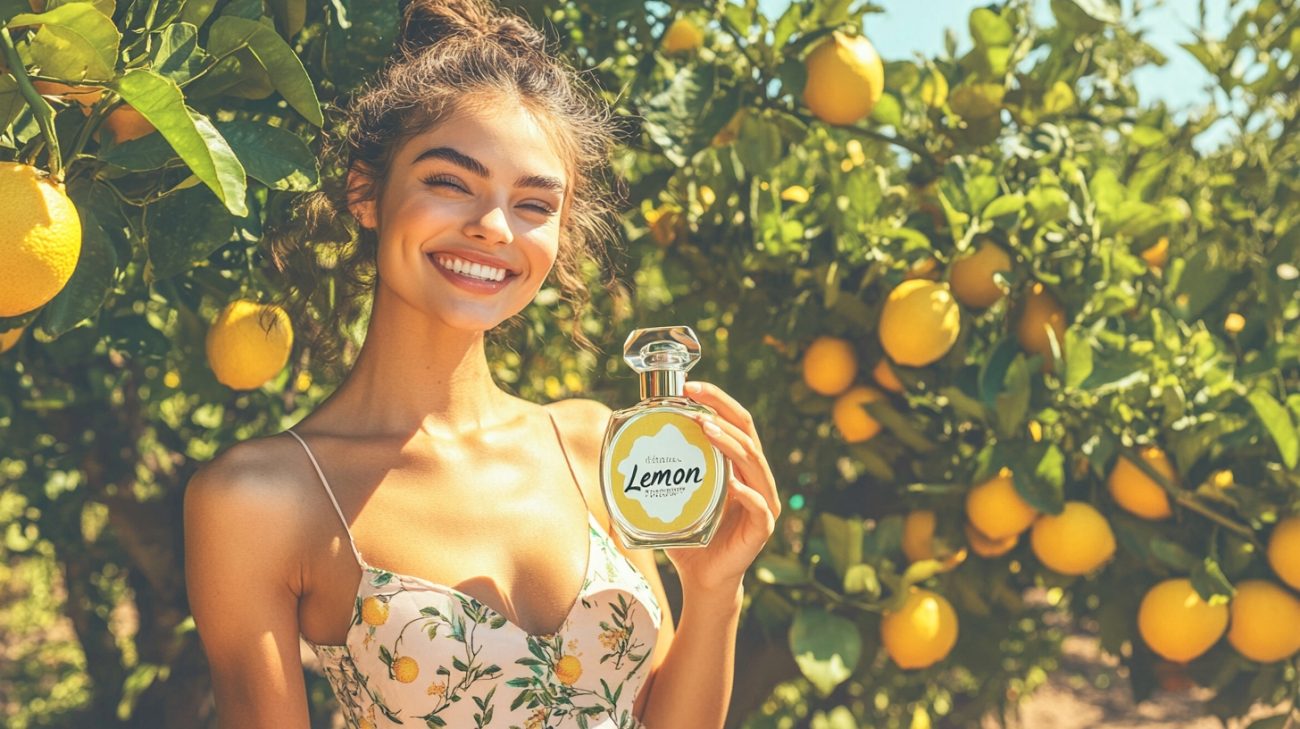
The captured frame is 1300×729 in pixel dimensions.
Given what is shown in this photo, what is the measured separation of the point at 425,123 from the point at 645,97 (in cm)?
45

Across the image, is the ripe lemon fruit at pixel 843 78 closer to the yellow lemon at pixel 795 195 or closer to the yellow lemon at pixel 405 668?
the yellow lemon at pixel 795 195

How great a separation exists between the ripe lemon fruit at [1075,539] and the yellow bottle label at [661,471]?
2.57ft

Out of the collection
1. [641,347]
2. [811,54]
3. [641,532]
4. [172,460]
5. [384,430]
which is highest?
[811,54]

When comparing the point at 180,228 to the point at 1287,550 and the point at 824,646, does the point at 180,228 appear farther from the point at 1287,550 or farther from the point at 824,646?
the point at 1287,550

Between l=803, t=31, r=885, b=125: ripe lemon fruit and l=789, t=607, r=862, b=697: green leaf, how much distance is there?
795mm

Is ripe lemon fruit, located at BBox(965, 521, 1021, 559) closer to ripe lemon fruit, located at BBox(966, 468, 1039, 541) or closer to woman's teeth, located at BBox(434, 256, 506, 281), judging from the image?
ripe lemon fruit, located at BBox(966, 468, 1039, 541)

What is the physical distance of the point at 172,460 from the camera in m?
2.88

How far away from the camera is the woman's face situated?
1495 millimetres

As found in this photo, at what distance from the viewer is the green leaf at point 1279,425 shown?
1828 mm

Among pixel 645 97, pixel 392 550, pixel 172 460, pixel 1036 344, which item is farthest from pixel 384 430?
pixel 172 460

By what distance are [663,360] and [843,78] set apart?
71 centimetres

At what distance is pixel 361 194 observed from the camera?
1.65 m

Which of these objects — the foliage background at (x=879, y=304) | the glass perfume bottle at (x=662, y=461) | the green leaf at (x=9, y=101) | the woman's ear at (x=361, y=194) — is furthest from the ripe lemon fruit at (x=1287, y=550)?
the green leaf at (x=9, y=101)

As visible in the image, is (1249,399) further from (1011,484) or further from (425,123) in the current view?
(425,123)
